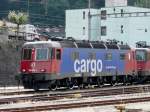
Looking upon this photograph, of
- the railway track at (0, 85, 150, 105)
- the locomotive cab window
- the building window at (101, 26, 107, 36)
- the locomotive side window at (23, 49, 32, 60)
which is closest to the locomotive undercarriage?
the locomotive side window at (23, 49, 32, 60)

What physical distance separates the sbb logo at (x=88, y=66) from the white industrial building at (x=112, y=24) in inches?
1517

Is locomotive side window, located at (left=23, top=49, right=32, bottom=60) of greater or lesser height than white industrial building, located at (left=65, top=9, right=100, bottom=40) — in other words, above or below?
below

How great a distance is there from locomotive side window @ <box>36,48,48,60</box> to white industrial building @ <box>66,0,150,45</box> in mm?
42800

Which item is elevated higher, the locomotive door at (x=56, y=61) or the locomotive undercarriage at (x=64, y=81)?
the locomotive door at (x=56, y=61)

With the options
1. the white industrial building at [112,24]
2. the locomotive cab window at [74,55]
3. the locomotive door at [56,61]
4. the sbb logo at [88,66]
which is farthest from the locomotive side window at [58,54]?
the white industrial building at [112,24]

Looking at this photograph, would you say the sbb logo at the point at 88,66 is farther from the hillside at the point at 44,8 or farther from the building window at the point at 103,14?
the hillside at the point at 44,8

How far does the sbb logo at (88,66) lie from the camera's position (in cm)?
3634

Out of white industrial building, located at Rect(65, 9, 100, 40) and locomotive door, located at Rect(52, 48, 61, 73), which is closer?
locomotive door, located at Rect(52, 48, 61, 73)

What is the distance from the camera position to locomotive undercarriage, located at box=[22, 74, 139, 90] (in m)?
33.6

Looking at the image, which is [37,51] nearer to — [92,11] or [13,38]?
[13,38]

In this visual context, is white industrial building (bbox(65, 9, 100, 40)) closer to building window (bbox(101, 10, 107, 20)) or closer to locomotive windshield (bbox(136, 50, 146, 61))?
building window (bbox(101, 10, 107, 20))

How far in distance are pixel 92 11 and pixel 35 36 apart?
35145 millimetres

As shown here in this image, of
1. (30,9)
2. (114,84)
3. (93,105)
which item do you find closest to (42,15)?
(30,9)

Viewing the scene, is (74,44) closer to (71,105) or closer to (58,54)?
(58,54)
